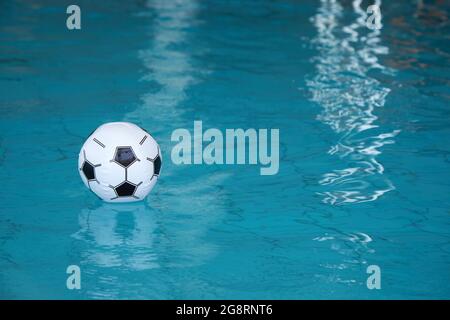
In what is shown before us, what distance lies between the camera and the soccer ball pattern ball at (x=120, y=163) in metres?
5.13

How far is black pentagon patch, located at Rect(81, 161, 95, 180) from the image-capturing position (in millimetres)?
5160

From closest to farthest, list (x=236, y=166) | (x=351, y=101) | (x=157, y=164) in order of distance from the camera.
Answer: (x=157, y=164), (x=236, y=166), (x=351, y=101)

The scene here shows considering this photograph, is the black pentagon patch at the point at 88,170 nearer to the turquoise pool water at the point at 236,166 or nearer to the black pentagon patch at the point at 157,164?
the turquoise pool water at the point at 236,166

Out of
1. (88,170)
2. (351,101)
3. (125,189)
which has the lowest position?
(125,189)

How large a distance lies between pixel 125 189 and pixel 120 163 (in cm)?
19

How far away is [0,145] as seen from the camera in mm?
6410

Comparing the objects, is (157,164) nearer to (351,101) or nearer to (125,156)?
(125,156)

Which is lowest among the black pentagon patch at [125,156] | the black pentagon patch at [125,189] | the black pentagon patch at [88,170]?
the black pentagon patch at [125,189]

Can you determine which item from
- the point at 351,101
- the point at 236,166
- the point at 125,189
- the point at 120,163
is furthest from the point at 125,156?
the point at 351,101

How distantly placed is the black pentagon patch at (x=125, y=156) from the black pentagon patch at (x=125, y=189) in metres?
0.14

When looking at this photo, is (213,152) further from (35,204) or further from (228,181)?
(35,204)

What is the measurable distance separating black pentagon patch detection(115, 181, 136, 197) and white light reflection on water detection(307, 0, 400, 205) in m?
1.36

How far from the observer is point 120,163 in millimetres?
5129

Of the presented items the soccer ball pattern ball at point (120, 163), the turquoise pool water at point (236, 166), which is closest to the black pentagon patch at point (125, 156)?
the soccer ball pattern ball at point (120, 163)
